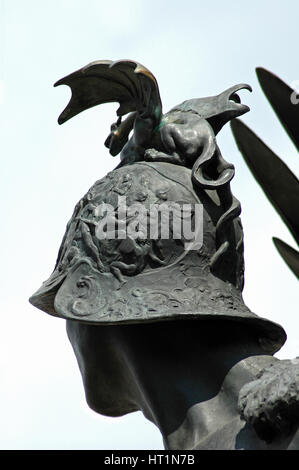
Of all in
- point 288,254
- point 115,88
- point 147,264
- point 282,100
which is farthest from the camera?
point 115,88

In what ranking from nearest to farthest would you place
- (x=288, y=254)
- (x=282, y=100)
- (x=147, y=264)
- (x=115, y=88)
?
1. (x=288, y=254)
2. (x=282, y=100)
3. (x=147, y=264)
4. (x=115, y=88)

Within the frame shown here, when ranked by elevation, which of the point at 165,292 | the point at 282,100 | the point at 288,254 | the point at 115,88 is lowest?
the point at 288,254

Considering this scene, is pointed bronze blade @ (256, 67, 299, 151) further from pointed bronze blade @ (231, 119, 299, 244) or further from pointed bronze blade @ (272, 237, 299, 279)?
pointed bronze blade @ (272, 237, 299, 279)

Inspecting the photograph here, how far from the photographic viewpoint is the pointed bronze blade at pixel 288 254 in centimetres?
754

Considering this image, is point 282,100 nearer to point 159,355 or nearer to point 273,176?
point 273,176

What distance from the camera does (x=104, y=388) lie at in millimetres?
8117

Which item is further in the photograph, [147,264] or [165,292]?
[147,264]

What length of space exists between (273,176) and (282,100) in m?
0.40

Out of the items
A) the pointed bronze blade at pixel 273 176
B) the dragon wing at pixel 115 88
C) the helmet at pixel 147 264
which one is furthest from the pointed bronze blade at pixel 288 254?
the dragon wing at pixel 115 88

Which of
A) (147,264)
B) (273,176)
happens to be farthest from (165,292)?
(273,176)

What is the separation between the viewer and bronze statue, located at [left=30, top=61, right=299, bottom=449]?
769 centimetres

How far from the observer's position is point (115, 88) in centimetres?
867

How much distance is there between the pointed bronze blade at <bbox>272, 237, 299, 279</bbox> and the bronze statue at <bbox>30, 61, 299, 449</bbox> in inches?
17.9

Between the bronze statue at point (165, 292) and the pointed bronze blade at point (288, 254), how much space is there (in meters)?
0.46
